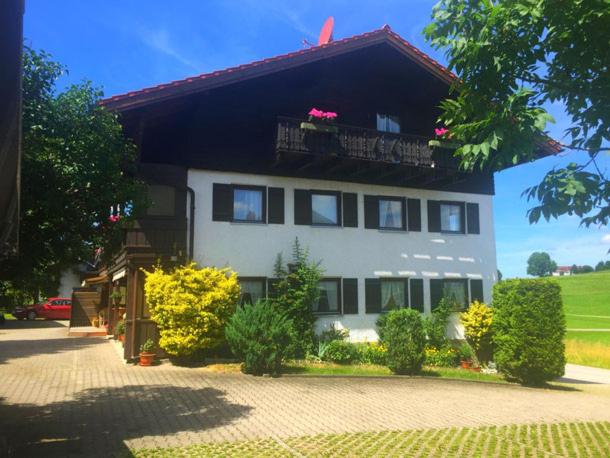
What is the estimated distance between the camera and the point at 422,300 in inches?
752

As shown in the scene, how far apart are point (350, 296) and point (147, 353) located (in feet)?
22.7

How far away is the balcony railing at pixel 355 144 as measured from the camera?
1659 cm

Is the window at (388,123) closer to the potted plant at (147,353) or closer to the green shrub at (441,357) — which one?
the green shrub at (441,357)

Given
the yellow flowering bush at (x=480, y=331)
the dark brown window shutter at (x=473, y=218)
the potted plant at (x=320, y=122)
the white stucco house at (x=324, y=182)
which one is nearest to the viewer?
the white stucco house at (x=324, y=182)

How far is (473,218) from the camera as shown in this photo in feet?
67.6

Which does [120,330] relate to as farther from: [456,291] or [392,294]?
[456,291]

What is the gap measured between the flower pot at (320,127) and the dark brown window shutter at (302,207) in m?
2.18

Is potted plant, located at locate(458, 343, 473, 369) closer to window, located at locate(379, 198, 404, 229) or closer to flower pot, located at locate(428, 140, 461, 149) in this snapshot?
window, located at locate(379, 198, 404, 229)

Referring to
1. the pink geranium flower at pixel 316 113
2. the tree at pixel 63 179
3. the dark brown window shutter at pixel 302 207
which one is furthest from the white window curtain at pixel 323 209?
the tree at pixel 63 179

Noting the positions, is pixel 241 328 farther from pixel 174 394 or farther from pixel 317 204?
pixel 317 204

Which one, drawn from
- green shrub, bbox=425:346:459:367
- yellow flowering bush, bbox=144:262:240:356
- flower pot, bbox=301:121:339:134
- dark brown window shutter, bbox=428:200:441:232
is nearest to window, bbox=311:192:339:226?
flower pot, bbox=301:121:339:134

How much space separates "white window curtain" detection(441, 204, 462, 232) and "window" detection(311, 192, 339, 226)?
464 cm

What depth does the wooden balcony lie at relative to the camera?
54.5 ft

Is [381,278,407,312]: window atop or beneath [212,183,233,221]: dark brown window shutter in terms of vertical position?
beneath
